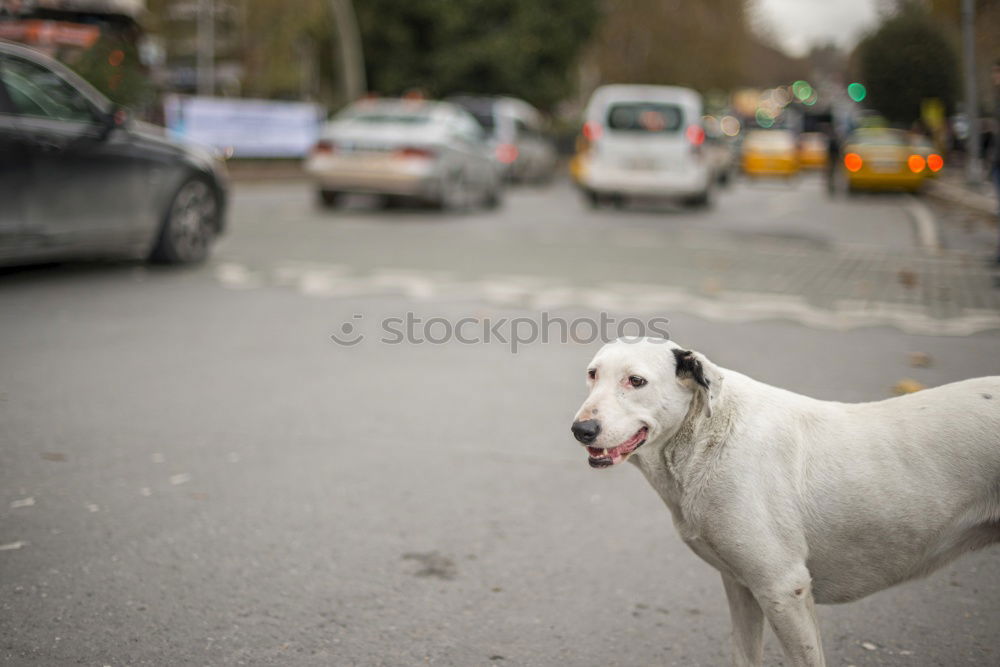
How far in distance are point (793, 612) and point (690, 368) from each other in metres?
0.68

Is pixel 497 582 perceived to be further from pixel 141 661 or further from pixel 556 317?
pixel 556 317

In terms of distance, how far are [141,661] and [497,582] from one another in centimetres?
125

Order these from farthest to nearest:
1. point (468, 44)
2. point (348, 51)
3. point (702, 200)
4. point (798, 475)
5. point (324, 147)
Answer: point (468, 44), point (348, 51), point (702, 200), point (324, 147), point (798, 475)

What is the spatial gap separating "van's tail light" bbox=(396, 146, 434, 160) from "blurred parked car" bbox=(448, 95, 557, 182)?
31.6 ft

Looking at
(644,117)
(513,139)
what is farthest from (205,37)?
(644,117)

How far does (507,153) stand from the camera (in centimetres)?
2741

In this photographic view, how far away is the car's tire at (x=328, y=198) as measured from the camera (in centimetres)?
1730

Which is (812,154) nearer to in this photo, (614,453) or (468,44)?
(468,44)

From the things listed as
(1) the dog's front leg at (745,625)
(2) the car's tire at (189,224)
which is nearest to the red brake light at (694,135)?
(2) the car's tire at (189,224)

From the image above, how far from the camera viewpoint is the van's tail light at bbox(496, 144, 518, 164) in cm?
2711

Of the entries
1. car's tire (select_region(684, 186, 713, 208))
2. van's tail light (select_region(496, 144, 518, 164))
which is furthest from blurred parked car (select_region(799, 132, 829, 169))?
car's tire (select_region(684, 186, 713, 208))

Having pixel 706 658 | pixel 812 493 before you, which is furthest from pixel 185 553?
pixel 812 493

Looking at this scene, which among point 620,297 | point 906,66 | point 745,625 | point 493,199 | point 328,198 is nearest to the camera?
point 745,625

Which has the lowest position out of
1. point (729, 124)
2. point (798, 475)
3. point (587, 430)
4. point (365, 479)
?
point (365, 479)
